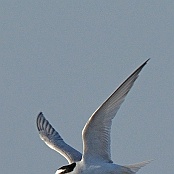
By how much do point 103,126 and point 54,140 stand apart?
14.5 ft

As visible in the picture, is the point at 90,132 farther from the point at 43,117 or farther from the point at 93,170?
the point at 43,117

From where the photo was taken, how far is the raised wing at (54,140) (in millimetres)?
19266

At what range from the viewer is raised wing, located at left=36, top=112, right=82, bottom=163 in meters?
19.3

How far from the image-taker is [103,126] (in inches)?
655

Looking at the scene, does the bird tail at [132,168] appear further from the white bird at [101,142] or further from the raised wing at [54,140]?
the raised wing at [54,140]

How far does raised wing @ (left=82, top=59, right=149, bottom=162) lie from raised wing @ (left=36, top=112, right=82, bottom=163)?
190cm

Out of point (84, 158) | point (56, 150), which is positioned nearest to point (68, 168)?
point (84, 158)

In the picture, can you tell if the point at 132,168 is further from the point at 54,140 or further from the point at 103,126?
the point at 54,140

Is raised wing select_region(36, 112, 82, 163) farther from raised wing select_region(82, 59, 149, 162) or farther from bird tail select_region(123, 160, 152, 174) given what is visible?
bird tail select_region(123, 160, 152, 174)

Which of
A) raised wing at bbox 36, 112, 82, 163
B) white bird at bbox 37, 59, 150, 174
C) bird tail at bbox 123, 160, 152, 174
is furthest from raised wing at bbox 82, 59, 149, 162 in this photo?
raised wing at bbox 36, 112, 82, 163

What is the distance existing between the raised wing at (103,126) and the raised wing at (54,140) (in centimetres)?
190

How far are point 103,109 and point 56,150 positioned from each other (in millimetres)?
Result: 3979

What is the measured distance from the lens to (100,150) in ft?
56.0

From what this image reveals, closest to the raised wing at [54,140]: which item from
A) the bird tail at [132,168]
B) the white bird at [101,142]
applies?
the white bird at [101,142]
